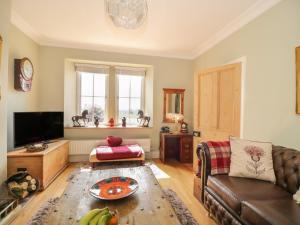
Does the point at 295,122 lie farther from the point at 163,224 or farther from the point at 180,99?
the point at 180,99

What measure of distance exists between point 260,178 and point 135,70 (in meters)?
3.41

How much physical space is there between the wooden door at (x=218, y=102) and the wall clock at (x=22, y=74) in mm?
3001

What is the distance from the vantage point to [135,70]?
13.9 ft

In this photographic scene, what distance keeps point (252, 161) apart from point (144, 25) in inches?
99.7

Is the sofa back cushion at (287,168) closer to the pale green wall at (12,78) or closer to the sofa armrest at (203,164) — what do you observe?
the sofa armrest at (203,164)

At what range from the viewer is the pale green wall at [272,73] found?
1904mm

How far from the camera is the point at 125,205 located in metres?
1.29

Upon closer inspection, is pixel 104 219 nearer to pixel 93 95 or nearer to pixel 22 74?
pixel 22 74

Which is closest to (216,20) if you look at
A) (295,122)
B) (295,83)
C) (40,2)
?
(295,83)

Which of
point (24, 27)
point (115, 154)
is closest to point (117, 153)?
point (115, 154)

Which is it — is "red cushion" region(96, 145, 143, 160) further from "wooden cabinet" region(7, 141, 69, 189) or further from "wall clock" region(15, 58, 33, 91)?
"wall clock" region(15, 58, 33, 91)

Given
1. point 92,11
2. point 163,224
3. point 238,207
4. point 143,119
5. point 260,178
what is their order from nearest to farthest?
1. point 163,224
2. point 238,207
3. point 260,178
4. point 92,11
5. point 143,119

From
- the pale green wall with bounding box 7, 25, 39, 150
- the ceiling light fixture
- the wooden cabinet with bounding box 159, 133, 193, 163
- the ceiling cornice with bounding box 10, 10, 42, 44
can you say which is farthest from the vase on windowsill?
the ceiling light fixture

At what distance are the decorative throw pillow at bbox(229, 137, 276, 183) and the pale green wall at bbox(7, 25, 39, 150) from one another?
3191 millimetres
